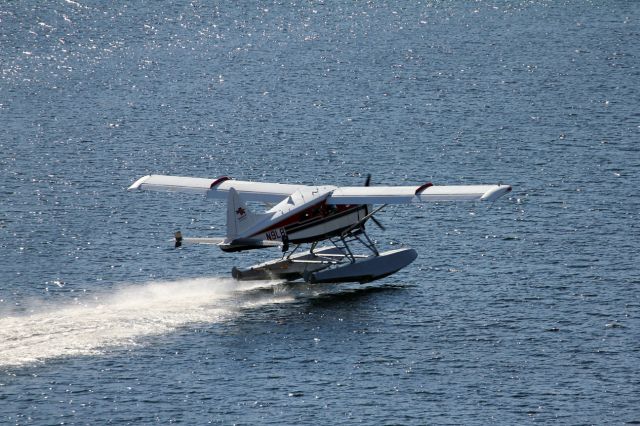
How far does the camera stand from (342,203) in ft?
242

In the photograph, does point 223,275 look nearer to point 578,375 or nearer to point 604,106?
point 578,375

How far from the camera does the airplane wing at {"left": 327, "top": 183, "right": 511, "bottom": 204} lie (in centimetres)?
7200

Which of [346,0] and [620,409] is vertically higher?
[346,0]

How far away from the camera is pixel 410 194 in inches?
2867

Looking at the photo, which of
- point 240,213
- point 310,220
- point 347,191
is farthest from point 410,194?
point 240,213

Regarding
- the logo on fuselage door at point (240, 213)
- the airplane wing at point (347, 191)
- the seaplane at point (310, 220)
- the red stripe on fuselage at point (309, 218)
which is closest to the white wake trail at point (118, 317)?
the seaplane at point (310, 220)

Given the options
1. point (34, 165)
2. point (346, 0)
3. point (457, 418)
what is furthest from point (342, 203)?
point (346, 0)

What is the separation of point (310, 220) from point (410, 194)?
209 inches

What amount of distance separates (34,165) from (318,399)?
5135 centimetres

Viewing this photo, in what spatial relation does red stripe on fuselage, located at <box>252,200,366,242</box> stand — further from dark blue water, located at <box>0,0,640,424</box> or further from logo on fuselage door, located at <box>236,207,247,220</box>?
dark blue water, located at <box>0,0,640,424</box>

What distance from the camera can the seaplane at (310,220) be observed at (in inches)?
2756

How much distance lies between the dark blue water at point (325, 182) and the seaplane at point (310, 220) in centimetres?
145

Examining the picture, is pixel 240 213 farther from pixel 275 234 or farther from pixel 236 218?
pixel 275 234

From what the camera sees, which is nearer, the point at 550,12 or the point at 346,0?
the point at 550,12
